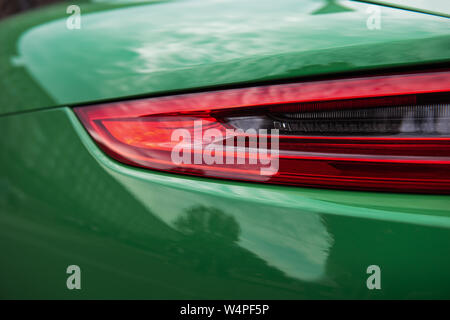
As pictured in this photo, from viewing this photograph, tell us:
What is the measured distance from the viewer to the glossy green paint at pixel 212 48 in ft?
2.60

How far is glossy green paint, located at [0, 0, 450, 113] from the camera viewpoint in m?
0.79

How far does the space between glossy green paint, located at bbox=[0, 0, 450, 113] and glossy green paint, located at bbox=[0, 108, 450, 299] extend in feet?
0.39

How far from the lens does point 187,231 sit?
824 millimetres

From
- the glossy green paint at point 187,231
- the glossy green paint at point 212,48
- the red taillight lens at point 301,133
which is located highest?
the glossy green paint at point 212,48

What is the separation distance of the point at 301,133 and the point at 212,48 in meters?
0.27

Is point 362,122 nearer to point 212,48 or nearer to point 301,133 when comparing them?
point 301,133

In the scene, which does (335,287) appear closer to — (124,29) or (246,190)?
(246,190)

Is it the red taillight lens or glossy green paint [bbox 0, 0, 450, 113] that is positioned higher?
glossy green paint [bbox 0, 0, 450, 113]

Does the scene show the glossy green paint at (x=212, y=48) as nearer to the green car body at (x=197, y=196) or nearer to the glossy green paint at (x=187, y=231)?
the green car body at (x=197, y=196)

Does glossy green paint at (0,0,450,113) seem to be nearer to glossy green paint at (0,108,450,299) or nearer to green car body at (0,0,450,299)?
green car body at (0,0,450,299)

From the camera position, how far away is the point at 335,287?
766mm

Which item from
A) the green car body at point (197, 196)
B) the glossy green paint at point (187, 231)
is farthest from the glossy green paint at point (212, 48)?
the glossy green paint at point (187, 231)

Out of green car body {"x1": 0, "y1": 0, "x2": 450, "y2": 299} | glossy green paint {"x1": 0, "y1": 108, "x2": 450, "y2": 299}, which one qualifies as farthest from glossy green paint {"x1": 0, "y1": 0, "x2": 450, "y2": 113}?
glossy green paint {"x1": 0, "y1": 108, "x2": 450, "y2": 299}

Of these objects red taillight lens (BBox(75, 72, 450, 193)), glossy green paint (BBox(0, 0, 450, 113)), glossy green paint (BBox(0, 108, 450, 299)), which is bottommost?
glossy green paint (BBox(0, 108, 450, 299))
